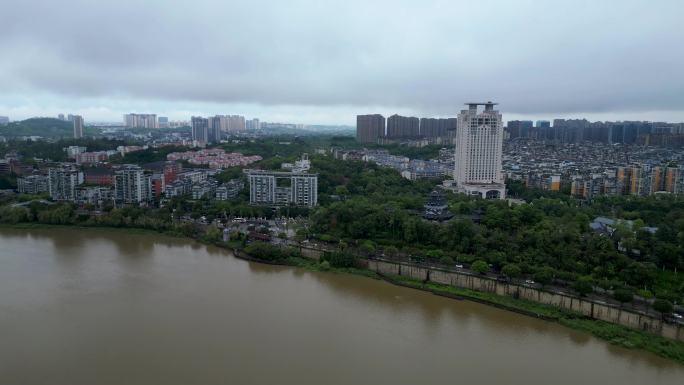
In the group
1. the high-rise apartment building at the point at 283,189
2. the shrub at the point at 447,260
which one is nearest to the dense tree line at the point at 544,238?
the shrub at the point at 447,260

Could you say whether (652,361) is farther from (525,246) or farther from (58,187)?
(58,187)

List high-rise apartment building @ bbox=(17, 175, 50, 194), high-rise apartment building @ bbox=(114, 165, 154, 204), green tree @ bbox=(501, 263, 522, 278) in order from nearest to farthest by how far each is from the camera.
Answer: green tree @ bbox=(501, 263, 522, 278) < high-rise apartment building @ bbox=(114, 165, 154, 204) < high-rise apartment building @ bbox=(17, 175, 50, 194)

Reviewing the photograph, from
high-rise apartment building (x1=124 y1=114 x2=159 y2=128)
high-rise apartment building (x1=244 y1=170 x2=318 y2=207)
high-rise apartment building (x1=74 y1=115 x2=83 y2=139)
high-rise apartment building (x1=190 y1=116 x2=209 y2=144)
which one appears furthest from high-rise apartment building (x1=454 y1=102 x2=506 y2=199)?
high-rise apartment building (x1=124 y1=114 x2=159 y2=128)

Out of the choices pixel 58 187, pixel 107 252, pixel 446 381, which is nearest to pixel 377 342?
pixel 446 381

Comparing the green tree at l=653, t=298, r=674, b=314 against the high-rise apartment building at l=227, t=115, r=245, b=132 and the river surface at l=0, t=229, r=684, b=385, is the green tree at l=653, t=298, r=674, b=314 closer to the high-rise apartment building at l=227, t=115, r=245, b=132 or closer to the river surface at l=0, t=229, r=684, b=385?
the river surface at l=0, t=229, r=684, b=385

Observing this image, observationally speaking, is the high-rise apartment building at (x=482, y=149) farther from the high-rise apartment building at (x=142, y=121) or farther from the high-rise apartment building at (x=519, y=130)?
the high-rise apartment building at (x=142, y=121)
